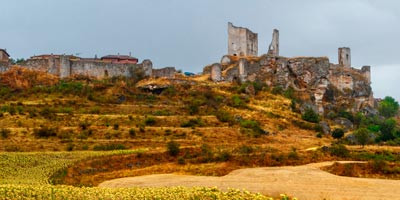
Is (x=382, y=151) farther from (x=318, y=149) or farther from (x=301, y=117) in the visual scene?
(x=301, y=117)

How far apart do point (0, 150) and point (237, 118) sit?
23046 mm

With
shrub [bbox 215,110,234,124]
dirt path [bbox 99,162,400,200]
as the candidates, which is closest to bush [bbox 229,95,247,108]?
shrub [bbox 215,110,234,124]

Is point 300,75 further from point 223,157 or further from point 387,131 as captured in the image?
point 223,157

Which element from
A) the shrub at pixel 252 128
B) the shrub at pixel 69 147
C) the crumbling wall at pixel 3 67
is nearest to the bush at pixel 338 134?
the shrub at pixel 252 128

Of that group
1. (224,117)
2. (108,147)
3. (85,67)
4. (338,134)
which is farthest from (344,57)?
(108,147)

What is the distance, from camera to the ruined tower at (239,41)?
→ 77.6 m

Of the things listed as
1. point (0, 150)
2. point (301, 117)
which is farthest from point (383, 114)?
point (0, 150)

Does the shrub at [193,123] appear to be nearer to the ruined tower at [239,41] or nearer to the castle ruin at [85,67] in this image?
the castle ruin at [85,67]

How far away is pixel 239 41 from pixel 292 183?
5006 centimetres

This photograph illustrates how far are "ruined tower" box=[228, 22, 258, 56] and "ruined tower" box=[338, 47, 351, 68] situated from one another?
1468 centimetres

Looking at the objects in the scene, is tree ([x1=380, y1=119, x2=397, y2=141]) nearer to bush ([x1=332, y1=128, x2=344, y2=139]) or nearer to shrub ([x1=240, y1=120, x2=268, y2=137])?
bush ([x1=332, y1=128, x2=344, y2=139])

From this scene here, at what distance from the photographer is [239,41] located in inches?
3071

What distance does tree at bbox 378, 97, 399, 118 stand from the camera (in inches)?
3329

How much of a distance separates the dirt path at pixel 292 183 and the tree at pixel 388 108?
5181 centimetres
